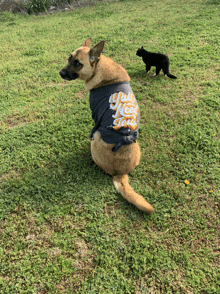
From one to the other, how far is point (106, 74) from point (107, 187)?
1809 millimetres

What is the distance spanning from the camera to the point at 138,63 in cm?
612

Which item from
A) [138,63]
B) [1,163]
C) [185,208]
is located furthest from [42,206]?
[138,63]

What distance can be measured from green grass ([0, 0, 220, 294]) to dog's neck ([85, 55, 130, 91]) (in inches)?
60.8

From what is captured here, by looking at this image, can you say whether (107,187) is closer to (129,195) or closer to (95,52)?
(129,195)

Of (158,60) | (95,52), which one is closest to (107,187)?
(95,52)

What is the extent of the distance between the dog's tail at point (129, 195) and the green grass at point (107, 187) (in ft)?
0.70

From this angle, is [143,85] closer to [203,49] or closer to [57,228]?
[203,49]

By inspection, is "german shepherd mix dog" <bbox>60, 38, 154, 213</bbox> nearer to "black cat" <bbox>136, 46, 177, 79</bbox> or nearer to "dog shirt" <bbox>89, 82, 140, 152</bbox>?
"dog shirt" <bbox>89, 82, 140, 152</bbox>

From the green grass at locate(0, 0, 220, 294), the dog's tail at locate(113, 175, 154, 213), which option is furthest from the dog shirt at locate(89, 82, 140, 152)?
the green grass at locate(0, 0, 220, 294)

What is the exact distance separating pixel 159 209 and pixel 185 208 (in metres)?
0.41

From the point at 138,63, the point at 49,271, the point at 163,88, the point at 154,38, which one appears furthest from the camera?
the point at 154,38

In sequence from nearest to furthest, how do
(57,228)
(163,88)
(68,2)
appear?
(57,228) → (163,88) → (68,2)

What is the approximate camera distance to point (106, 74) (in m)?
2.72

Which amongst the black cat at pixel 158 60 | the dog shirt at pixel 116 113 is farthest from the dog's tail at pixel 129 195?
the black cat at pixel 158 60
